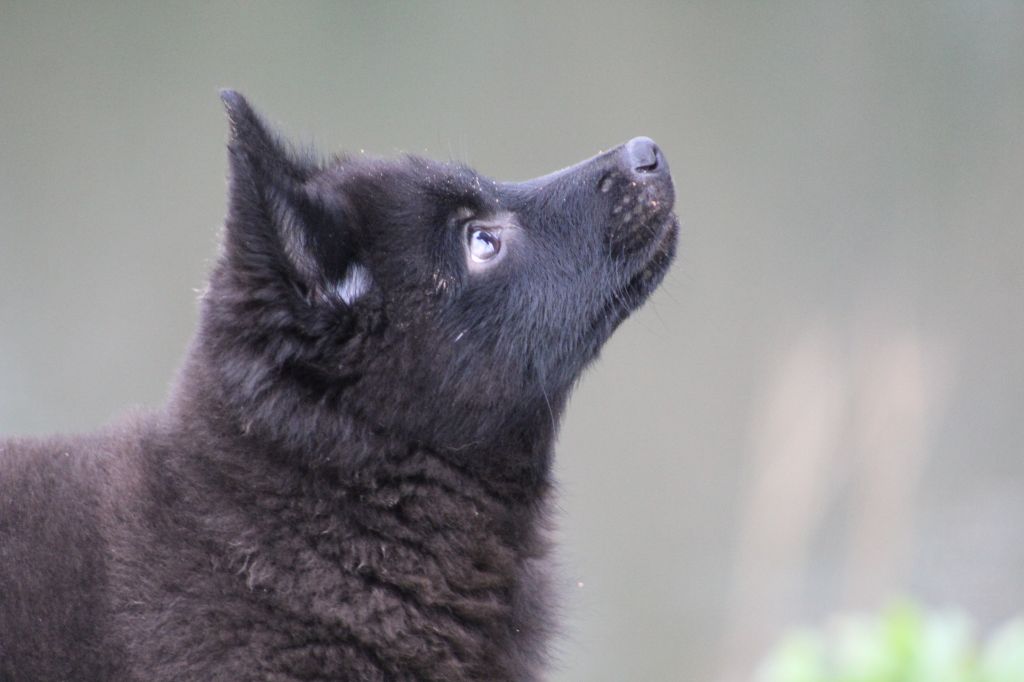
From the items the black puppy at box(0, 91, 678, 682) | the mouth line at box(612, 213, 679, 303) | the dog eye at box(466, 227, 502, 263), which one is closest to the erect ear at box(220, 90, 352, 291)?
the black puppy at box(0, 91, 678, 682)

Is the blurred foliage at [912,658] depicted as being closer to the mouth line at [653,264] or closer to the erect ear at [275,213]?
the mouth line at [653,264]

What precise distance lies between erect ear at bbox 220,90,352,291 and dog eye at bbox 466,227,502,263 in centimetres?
34

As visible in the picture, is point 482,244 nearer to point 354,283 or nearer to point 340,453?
point 354,283

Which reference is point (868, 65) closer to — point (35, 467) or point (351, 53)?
point (351, 53)

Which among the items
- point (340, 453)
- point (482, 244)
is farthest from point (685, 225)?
point (340, 453)

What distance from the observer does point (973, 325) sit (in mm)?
7449

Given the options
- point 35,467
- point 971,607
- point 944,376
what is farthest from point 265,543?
point 971,607

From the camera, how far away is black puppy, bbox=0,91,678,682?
2.78 meters

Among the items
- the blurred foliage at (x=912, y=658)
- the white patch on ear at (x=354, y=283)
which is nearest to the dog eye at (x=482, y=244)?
the white patch on ear at (x=354, y=283)

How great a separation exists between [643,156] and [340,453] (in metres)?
1.14

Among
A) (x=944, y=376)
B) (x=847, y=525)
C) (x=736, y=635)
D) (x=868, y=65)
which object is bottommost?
(x=736, y=635)

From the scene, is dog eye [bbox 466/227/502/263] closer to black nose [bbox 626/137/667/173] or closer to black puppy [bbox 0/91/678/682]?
black puppy [bbox 0/91/678/682]

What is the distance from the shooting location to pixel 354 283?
10.3 ft

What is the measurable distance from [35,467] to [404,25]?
204 inches
